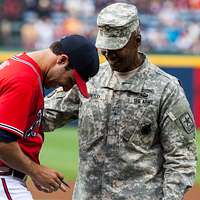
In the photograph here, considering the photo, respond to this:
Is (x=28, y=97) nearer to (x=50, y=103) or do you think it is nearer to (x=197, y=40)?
(x=50, y=103)

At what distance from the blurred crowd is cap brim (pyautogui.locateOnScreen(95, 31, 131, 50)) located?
39.9 ft

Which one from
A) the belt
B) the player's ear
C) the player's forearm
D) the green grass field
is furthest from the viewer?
the green grass field

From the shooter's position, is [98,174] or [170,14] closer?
[98,174]

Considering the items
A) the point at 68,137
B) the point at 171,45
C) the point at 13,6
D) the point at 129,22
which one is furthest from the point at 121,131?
the point at 13,6

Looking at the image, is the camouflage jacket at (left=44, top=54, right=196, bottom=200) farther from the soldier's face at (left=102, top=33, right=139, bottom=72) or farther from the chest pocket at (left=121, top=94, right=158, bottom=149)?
the soldier's face at (left=102, top=33, right=139, bottom=72)

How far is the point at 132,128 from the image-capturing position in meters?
4.30

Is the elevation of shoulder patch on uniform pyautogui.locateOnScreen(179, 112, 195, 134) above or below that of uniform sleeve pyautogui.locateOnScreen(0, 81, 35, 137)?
below

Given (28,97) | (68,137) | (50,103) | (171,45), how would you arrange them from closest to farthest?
(28,97) → (50,103) → (68,137) → (171,45)

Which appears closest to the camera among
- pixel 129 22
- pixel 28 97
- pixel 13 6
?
pixel 28 97

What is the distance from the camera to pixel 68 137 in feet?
43.3

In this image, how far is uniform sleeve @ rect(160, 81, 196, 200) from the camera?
4.25 meters

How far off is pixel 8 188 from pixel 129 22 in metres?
1.21

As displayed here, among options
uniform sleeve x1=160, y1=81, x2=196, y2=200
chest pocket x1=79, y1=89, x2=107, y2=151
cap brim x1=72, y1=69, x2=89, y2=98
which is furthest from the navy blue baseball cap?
uniform sleeve x1=160, y1=81, x2=196, y2=200

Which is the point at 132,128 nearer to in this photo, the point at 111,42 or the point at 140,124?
the point at 140,124
